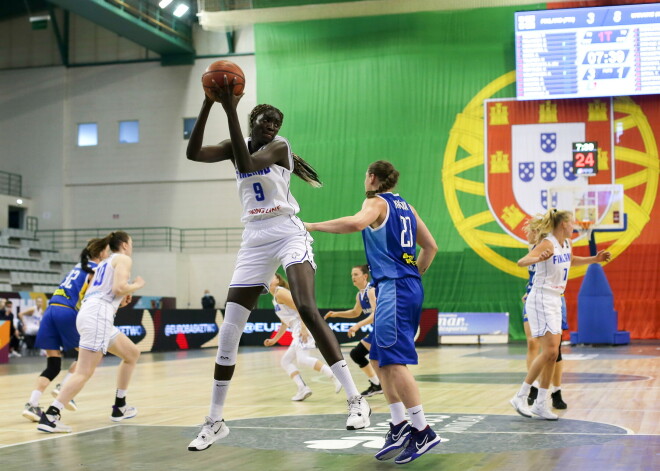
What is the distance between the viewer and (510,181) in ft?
84.0

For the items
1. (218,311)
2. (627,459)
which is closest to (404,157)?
(218,311)

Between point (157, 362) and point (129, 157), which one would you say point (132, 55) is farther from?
point (157, 362)

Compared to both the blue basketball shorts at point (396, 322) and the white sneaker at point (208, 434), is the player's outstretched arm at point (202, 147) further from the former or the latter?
the white sneaker at point (208, 434)

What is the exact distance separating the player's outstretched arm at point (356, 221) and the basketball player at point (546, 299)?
2312 mm

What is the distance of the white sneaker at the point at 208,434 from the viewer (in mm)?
5359

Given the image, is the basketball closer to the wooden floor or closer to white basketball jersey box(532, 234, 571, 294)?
the wooden floor

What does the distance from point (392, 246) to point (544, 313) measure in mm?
2601

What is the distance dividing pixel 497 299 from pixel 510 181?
3.54 metres

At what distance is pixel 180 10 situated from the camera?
29.9 m

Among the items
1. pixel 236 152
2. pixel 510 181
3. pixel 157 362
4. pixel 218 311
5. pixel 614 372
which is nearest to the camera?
pixel 236 152

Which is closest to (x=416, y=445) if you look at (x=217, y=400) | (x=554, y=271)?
(x=217, y=400)

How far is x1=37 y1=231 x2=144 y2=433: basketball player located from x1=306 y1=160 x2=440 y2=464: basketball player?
279cm

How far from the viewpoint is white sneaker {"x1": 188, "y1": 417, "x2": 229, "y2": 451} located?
5359 mm

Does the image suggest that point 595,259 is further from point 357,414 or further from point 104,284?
point 104,284
